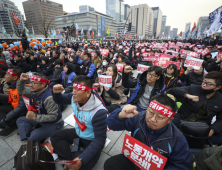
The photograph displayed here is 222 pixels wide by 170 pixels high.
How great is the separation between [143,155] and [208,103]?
1.88 m

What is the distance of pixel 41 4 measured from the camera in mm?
93125

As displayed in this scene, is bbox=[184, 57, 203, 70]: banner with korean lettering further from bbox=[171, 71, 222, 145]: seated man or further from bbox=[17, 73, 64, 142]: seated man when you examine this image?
bbox=[17, 73, 64, 142]: seated man

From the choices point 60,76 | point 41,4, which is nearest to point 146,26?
point 41,4

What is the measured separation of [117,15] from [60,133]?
535 ft

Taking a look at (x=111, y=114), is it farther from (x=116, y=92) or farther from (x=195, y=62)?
(x=195, y=62)

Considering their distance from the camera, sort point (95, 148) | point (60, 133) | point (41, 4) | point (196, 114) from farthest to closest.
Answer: point (41, 4) < point (196, 114) < point (60, 133) < point (95, 148)

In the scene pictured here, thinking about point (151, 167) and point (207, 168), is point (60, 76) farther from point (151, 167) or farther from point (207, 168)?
point (207, 168)

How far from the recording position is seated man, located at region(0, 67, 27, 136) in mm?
2795

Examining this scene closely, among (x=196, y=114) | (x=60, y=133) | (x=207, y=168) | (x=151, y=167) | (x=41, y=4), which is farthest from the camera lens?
(x=41, y=4)

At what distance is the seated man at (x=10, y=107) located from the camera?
2.79m

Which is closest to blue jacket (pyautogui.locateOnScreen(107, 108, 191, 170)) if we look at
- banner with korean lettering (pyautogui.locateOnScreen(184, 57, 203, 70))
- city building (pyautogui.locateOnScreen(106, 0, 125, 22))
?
banner with korean lettering (pyautogui.locateOnScreen(184, 57, 203, 70))

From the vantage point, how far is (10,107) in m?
3.26

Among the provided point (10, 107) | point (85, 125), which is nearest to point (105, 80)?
point (85, 125)

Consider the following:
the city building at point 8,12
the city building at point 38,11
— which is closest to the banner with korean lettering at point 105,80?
the city building at point 8,12
